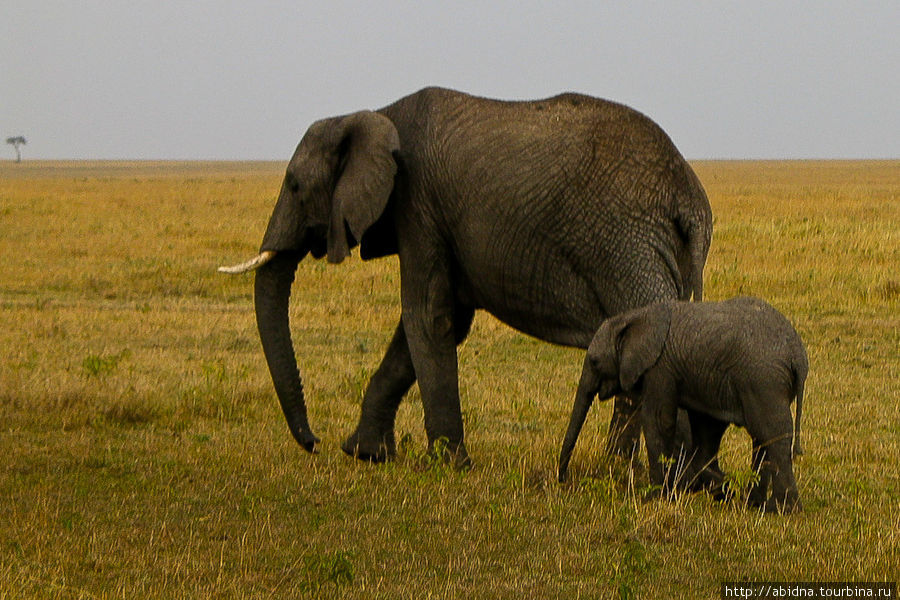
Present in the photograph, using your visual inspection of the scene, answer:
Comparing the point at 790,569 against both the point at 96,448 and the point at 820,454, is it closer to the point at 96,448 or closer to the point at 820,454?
the point at 820,454

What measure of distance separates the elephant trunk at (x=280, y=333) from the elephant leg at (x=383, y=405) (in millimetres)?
375

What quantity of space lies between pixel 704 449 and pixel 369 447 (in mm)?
2559

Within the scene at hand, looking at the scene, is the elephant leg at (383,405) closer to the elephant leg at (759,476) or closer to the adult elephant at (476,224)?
the adult elephant at (476,224)

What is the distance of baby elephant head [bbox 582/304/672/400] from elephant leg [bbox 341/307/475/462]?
5.39 ft

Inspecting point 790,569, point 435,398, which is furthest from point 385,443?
point 790,569

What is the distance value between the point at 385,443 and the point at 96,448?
80.6 inches

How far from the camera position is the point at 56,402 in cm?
1076

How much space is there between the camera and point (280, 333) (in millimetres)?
9305

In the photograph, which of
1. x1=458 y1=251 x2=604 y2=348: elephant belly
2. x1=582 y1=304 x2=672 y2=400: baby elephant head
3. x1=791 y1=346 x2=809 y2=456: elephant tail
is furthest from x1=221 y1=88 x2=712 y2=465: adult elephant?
x1=791 y1=346 x2=809 y2=456: elephant tail

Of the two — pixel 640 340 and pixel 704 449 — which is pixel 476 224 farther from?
pixel 704 449

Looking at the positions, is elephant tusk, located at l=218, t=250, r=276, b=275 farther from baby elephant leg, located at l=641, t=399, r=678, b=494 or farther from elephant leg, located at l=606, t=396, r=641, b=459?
baby elephant leg, located at l=641, t=399, r=678, b=494

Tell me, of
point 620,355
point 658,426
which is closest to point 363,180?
point 620,355

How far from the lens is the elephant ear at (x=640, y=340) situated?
24.9 feet

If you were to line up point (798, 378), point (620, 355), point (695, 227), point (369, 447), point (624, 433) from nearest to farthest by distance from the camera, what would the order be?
point (798, 378) → point (620, 355) → point (695, 227) → point (624, 433) → point (369, 447)
